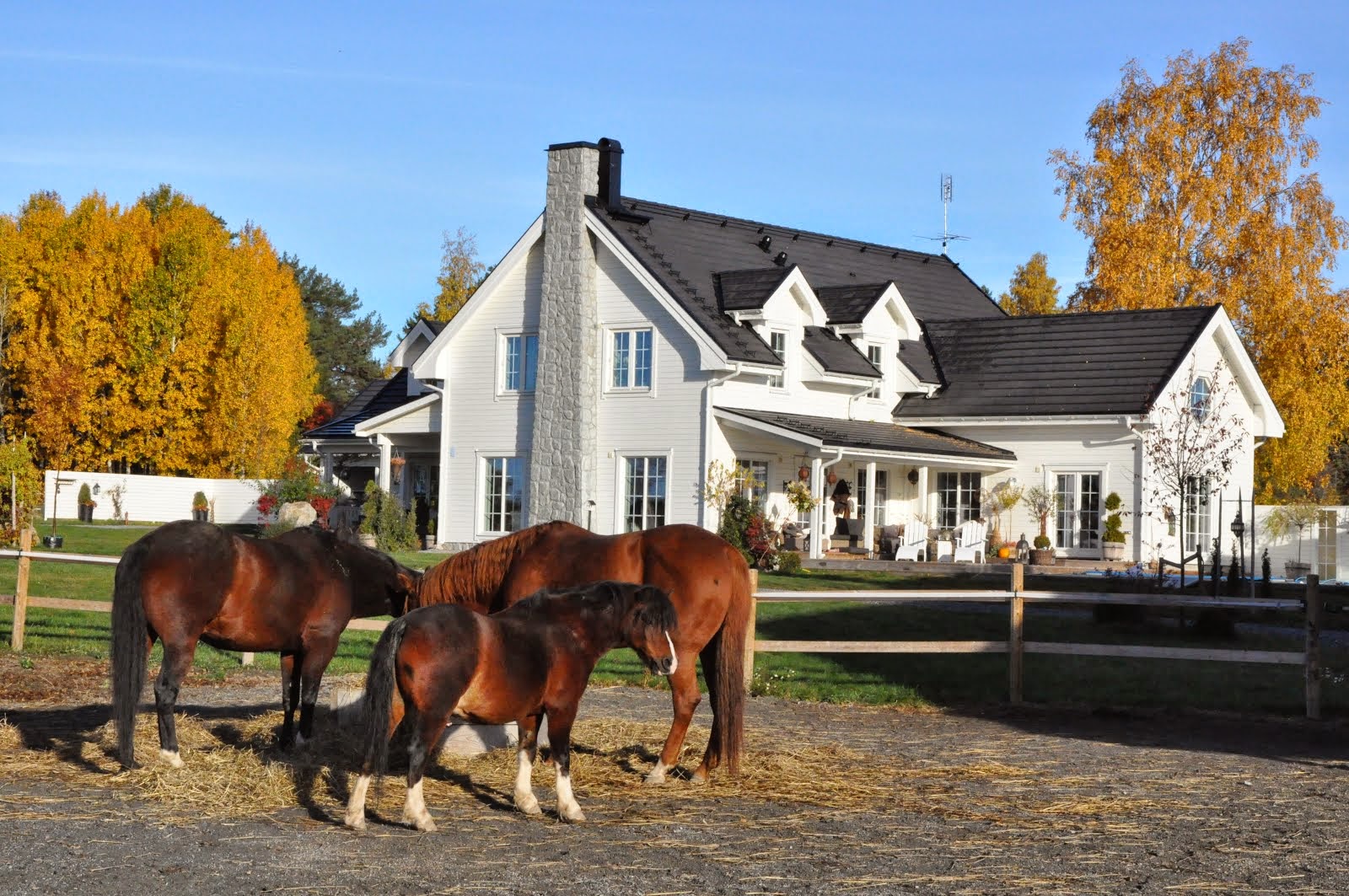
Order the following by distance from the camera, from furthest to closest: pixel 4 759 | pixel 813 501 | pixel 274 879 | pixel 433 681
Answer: pixel 813 501 < pixel 4 759 < pixel 433 681 < pixel 274 879

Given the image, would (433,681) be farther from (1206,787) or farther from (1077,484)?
(1077,484)

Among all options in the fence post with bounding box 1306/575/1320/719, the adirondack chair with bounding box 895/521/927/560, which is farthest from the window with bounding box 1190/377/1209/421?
the fence post with bounding box 1306/575/1320/719

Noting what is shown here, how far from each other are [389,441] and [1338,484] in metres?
30.3

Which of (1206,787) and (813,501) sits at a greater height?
(813,501)

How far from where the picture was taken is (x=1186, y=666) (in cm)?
1638

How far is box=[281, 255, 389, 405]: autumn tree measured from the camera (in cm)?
7619

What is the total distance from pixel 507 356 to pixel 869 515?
27.7ft

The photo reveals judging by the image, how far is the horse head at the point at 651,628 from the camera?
26.2 feet

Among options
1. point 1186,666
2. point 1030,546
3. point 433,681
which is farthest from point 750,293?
point 433,681

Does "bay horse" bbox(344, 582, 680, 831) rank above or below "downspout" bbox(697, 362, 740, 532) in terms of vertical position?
below

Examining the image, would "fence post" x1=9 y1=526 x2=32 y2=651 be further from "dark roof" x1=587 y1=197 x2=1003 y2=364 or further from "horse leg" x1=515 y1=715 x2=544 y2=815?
"dark roof" x1=587 y1=197 x2=1003 y2=364

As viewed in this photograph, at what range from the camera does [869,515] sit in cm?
3148

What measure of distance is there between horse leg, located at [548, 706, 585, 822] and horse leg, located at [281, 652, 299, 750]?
2.29 meters

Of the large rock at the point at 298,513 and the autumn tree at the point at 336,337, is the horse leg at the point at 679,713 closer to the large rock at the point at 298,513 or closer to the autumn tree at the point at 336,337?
the large rock at the point at 298,513
